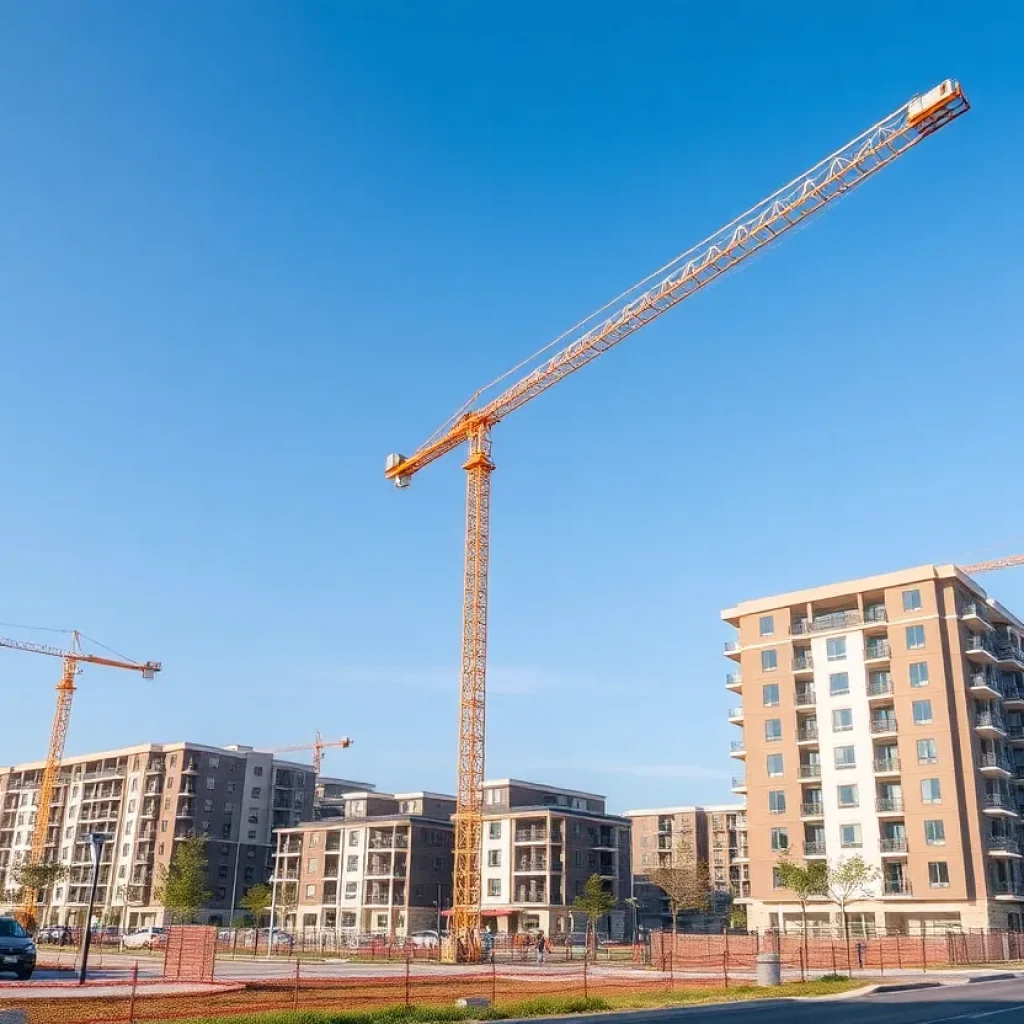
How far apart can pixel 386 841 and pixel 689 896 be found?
100ft

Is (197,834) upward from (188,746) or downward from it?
downward

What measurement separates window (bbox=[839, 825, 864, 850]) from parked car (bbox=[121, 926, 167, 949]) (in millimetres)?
47074

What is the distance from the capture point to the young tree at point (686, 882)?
102 m

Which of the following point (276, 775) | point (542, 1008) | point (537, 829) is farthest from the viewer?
point (276, 775)

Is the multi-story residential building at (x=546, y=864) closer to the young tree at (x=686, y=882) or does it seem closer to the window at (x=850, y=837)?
the young tree at (x=686, y=882)

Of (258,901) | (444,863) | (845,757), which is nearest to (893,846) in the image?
(845,757)

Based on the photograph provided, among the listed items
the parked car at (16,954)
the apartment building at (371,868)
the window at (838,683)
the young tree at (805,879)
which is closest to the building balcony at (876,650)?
the window at (838,683)

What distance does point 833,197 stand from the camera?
60000 mm

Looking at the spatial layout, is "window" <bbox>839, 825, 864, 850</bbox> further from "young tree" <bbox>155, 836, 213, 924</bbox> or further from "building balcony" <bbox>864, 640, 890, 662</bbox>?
"young tree" <bbox>155, 836, 213, 924</bbox>

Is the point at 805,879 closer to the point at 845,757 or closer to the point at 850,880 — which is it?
the point at 850,880

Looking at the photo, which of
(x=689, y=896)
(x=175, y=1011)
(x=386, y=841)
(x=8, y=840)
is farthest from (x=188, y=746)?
(x=175, y=1011)

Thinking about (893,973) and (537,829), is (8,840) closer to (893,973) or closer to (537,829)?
(537,829)

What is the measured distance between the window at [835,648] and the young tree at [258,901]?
198ft

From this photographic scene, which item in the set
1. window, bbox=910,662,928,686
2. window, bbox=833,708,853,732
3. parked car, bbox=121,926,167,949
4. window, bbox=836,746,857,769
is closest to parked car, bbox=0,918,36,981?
parked car, bbox=121,926,167,949
